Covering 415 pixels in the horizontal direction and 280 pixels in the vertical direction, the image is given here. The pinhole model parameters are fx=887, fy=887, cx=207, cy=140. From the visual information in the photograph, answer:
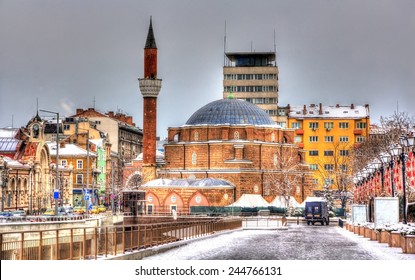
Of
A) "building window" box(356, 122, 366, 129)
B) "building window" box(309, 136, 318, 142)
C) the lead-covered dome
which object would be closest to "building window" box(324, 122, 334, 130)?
"building window" box(309, 136, 318, 142)

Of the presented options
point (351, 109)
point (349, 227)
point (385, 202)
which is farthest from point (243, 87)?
point (385, 202)

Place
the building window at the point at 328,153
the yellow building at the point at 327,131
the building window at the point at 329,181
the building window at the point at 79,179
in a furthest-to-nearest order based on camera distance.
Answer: the building window at the point at 328,153 → the yellow building at the point at 327,131 → the building window at the point at 329,181 → the building window at the point at 79,179

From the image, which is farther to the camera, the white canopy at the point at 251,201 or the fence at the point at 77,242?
the white canopy at the point at 251,201

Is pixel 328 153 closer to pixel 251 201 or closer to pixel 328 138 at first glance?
pixel 328 138

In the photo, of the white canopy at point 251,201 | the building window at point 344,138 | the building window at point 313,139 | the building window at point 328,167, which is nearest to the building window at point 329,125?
the building window at point 313,139

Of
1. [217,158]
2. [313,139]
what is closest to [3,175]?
[217,158]

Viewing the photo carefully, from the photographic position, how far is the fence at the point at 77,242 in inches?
830

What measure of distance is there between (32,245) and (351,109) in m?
105

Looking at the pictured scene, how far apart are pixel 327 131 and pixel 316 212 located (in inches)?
1901

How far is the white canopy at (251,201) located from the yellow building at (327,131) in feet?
75.6

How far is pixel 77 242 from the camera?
910 inches

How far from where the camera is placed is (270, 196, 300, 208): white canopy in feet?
299

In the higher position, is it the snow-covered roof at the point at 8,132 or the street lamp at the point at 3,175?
the snow-covered roof at the point at 8,132

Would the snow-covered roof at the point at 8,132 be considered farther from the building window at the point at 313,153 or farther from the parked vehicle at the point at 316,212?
the building window at the point at 313,153
